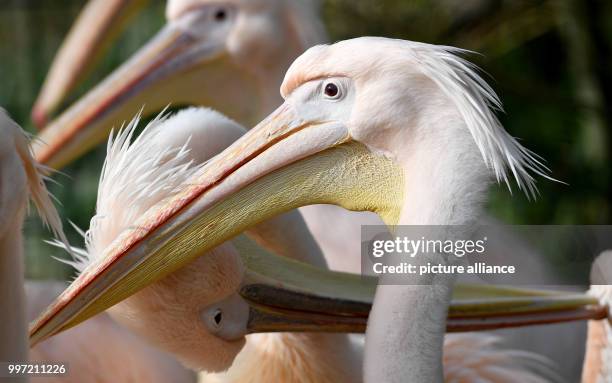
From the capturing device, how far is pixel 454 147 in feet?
5.07

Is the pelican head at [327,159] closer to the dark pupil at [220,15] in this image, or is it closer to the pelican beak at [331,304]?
the pelican beak at [331,304]

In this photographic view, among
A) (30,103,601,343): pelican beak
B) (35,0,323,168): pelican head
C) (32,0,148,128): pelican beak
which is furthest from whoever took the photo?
(32,0,148,128): pelican beak

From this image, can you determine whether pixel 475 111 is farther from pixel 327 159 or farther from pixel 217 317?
pixel 217 317

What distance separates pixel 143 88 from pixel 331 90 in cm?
146

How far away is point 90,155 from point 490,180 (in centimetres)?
308

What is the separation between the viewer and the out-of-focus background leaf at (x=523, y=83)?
387cm

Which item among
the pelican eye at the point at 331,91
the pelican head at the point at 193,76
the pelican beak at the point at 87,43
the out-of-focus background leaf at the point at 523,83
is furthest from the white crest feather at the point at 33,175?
the out-of-focus background leaf at the point at 523,83

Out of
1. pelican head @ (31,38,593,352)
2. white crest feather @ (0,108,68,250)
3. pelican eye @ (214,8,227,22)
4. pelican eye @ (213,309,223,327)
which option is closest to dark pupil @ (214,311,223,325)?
pelican eye @ (213,309,223,327)

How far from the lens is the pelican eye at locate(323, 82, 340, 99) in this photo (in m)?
1.61

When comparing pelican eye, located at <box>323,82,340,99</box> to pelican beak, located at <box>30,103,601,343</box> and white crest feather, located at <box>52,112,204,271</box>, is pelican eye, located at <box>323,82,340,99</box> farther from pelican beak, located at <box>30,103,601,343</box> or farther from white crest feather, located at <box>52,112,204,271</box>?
white crest feather, located at <box>52,112,204,271</box>

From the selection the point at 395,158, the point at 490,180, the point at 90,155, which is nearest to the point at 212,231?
the point at 395,158

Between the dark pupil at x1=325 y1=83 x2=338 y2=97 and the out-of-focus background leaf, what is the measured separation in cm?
224

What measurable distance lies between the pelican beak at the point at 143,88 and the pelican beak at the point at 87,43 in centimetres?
44

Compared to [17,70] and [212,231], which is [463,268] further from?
[17,70]
